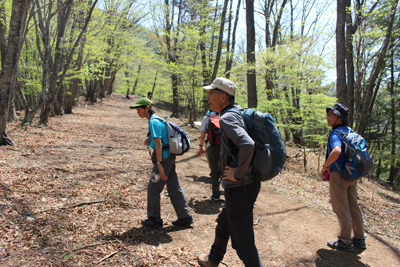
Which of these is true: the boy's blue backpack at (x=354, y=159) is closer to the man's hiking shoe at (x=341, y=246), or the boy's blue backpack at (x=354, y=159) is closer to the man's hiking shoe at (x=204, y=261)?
the man's hiking shoe at (x=341, y=246)

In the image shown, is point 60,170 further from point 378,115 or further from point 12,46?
point 378,115

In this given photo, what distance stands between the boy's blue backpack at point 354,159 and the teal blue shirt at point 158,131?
2.49 metres

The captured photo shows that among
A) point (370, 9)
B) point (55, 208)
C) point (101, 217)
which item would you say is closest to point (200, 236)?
point (101, 217)

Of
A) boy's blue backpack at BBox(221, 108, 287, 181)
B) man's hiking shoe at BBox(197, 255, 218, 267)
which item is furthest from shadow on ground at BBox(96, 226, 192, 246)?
boy's blue backpack at BBox(221, 108, 287, 181)

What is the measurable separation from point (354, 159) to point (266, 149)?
1.98m

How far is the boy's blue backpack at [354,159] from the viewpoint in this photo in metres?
3.46

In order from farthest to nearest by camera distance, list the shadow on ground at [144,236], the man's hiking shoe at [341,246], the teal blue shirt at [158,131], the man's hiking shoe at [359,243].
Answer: the man's hiking shoe at [359,243] → the man's hiking shoe at [341,246] → the teal blue shirt at [158,131] → the shadow on ground at [144,236]

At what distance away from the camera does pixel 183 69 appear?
15.8 metres

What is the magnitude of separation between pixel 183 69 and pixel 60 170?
11688mm

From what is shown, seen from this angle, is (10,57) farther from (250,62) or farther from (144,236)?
(250,62)

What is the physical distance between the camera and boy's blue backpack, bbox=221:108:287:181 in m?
2.25

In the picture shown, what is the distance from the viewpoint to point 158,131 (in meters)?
3.47

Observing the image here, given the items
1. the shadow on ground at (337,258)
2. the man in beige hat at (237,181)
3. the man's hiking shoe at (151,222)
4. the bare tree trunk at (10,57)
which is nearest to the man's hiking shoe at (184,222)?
the man's hiking shoe at (151,222)

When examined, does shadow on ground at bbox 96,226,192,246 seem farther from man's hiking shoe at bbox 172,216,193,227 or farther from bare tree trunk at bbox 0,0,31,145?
bare tree trunk at bbox 0,0,31,145
